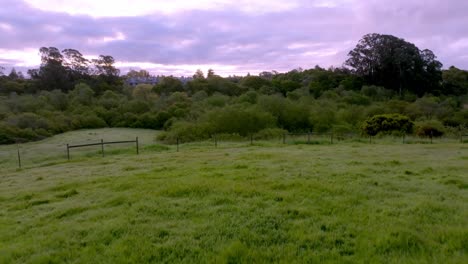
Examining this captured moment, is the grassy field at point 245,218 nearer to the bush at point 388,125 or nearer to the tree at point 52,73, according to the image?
the bush at point 388,125

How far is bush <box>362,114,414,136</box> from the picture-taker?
2756cm

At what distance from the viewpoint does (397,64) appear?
47.1 meters

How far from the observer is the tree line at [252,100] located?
104 feet

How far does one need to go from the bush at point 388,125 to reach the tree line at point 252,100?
10 centimetres

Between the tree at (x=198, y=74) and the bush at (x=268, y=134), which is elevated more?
the tree at (x=198, y=74)

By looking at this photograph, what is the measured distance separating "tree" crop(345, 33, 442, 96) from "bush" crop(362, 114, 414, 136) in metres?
21.5

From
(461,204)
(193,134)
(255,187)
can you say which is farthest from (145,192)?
(193,134)

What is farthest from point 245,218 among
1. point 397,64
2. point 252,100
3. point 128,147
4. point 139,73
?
point 139,73

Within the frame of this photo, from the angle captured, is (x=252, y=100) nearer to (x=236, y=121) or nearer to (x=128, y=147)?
(x=236, y=121)

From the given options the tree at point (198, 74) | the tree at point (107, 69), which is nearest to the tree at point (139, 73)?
the tree at point (198, 74)

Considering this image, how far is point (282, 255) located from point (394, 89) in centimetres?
5029

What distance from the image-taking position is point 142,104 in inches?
1827

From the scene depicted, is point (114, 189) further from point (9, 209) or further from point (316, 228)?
point (316, 228)

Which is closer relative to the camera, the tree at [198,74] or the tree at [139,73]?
the tree at [198,74]
